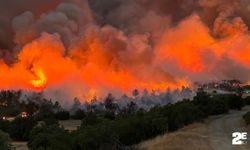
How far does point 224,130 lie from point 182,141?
48.0ft

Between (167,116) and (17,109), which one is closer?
(167,116)

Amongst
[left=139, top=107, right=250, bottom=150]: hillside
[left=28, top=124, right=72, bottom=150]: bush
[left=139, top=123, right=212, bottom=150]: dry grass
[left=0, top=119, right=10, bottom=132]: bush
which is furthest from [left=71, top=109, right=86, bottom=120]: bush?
[left=28, top=124, right=72, bottom=150]: bush

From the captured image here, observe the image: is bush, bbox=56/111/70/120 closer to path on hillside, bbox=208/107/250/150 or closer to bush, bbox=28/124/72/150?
path on hillside, bbox=208/107/250/150

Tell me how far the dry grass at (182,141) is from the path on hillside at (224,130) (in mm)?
1269

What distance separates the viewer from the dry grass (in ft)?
210

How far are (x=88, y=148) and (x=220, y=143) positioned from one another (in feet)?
64.4

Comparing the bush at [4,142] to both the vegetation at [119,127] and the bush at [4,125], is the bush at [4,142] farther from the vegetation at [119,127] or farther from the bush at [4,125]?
the bush at [4,125]

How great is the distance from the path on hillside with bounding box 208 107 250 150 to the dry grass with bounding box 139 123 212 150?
127 centimetres

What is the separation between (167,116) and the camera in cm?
8650

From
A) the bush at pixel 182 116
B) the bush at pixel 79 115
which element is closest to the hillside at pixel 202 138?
the bush at pixel 182 116

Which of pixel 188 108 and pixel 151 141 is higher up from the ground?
pixel 188 108

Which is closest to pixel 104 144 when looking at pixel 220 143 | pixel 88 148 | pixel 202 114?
pixel 88 148

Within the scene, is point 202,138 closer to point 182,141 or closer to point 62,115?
point 182,141

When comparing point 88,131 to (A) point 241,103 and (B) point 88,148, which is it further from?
(A) point 241,103
